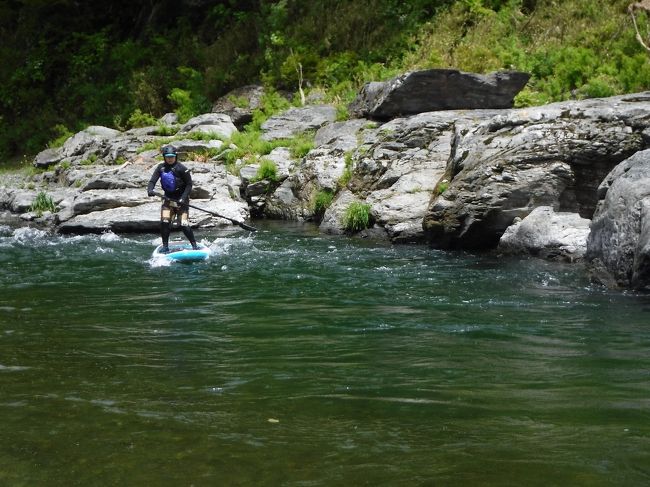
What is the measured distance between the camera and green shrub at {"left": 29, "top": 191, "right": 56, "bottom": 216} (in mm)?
18625

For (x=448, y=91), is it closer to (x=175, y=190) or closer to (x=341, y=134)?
(x=341, y=134)

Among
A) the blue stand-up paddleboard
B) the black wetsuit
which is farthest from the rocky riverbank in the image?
the blue stand-up paddleboard

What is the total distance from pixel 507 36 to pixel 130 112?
13.4 meters

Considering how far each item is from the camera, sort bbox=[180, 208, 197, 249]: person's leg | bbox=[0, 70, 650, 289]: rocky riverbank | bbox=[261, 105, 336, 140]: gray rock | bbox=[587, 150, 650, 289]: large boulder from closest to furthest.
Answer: bbox=[587, 150, 650, 289]: large boulder
bbox=[0, 70, 650, 289]: rocky riverbank
bbox=[180, 208, 197, 249]: person's leg
bbox=[261, 105, 336, 140]: gray rock

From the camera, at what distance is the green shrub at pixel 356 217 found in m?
15.0

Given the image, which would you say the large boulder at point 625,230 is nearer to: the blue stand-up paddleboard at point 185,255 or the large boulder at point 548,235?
the large boulder at point 548,235

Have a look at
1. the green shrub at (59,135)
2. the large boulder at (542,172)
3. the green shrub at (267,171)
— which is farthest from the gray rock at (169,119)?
the large boulder at (542,172)

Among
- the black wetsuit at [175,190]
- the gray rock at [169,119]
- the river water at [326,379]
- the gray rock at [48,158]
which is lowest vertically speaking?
the river water at [326,379]

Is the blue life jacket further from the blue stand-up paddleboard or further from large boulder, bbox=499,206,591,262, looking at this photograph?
large boulder, bbox=499,206,591,262

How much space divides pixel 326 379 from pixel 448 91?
13.6m

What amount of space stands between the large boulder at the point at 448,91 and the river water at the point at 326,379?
810 cm

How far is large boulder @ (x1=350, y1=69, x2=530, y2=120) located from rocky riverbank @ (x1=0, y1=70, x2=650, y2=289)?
0.09 ft

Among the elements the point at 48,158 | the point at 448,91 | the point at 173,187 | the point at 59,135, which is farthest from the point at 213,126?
the point at 59,135

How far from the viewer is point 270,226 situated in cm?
1698
